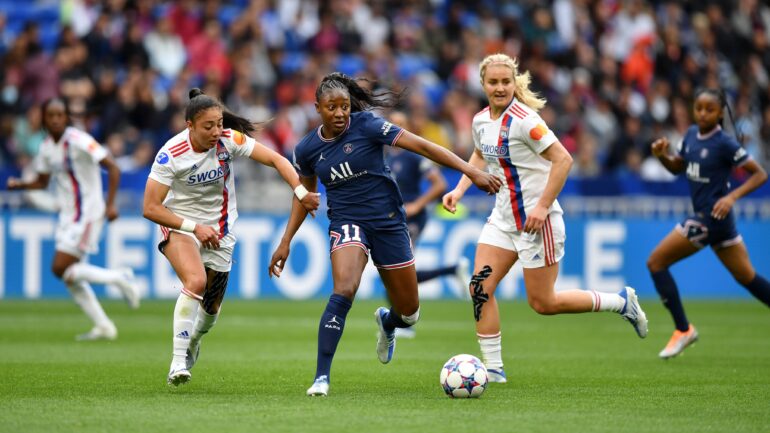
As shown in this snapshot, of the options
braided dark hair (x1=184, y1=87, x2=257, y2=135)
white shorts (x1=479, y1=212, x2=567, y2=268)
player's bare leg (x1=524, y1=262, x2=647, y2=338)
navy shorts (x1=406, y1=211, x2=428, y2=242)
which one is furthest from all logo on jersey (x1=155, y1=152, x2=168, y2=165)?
navy shorts (x1=406, y1=211, x2=428, y2=242)

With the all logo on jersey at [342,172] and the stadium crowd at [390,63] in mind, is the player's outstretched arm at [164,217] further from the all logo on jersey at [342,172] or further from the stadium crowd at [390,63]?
the stadium crowd at [390,63]

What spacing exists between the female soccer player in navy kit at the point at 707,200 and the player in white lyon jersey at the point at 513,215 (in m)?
2.57

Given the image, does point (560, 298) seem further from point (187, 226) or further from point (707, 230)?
point (707, 230)

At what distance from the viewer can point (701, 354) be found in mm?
12078

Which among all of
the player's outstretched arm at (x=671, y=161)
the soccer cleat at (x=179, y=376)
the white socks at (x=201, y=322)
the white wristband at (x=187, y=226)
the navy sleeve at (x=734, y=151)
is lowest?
the soccer cleat at (x=179, y=376)

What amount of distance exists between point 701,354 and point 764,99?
561 inches

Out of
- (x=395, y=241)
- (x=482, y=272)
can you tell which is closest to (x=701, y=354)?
(x=482, y=272)

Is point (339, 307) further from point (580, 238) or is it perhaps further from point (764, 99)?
point (764, 99)

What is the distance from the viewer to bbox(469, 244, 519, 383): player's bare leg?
9344 millimetres

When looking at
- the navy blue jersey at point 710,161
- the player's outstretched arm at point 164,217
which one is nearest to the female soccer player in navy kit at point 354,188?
the player's outstretched arm at point 164,217

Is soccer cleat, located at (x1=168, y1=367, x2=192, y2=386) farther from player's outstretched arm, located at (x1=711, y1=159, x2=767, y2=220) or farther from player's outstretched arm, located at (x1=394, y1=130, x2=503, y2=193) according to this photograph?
player's outstretched arm, located at (x1=711, y1=159, x2=767, y2=220)

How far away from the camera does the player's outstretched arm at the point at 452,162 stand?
8320 millimetres

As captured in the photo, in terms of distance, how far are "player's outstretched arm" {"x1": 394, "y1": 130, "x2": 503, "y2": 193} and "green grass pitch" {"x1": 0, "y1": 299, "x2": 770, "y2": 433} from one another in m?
1.47

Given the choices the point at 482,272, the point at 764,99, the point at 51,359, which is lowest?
the point at 51,359
